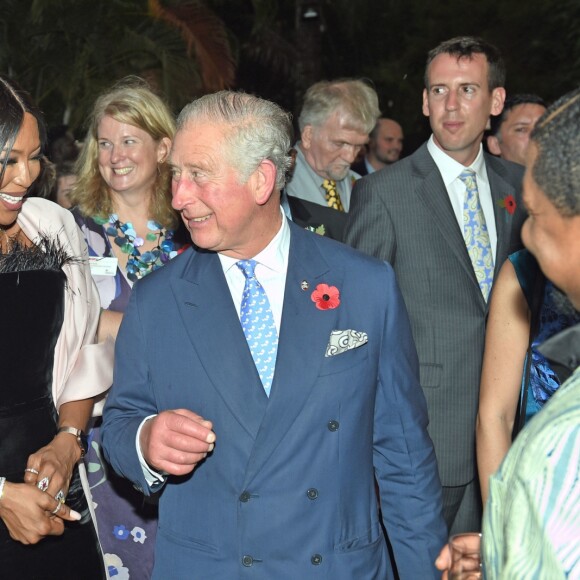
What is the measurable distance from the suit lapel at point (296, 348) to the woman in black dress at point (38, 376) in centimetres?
79

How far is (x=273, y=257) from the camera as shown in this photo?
10.4 feet

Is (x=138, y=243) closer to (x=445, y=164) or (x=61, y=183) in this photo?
(x=445, y=164)

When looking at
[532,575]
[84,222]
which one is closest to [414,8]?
[84,222]

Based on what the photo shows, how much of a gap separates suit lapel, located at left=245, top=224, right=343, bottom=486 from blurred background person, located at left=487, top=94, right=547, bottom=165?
4.98m

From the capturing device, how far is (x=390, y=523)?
3.05 m

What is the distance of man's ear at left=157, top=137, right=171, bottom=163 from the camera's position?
5242 mm

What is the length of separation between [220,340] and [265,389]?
0.20m

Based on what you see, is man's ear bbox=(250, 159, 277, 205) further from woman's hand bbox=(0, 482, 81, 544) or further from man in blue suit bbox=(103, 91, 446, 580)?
→ woman's hand bbox=(0, 482, 81, 544)

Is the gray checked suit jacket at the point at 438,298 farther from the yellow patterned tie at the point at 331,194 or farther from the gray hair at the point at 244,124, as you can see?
the yellow patterned tie at the point at 331,194

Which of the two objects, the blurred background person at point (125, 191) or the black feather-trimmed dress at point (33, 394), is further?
the blurred background person at point (125, 191)

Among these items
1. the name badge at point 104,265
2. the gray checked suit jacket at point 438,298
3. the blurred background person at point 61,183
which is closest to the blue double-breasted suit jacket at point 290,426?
the gray checked suit jacket at point 438,298

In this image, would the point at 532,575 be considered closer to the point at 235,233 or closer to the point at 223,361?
the point at 223,361

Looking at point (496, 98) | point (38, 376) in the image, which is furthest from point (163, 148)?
point (38, 376)

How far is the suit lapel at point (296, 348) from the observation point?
9.39ft
